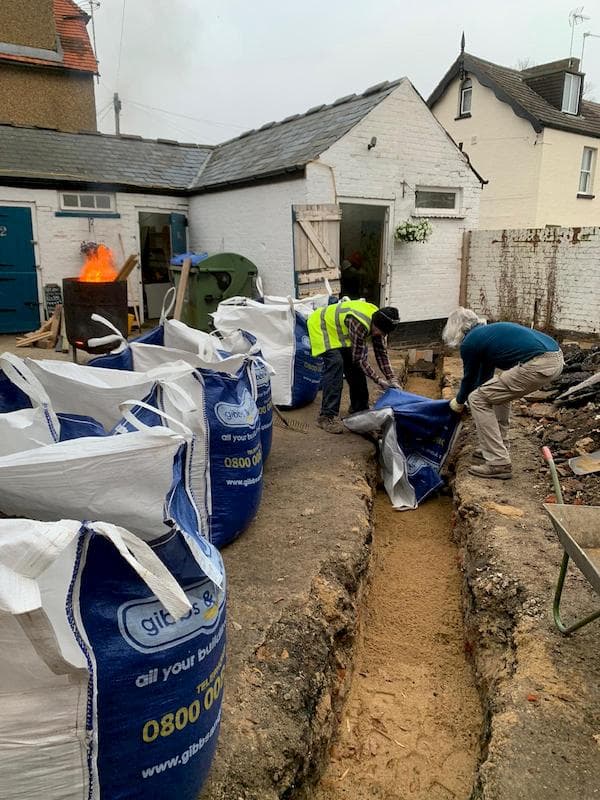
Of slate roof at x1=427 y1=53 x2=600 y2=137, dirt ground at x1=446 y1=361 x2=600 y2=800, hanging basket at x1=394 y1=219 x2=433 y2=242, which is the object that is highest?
slate roof at x1=427 y1=53 x2=600 y2=137

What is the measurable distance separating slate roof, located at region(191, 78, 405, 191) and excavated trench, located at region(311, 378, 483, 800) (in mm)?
6315

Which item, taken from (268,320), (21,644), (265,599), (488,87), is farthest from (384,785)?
(488,87)

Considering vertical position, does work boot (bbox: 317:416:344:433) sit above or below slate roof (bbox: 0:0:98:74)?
below

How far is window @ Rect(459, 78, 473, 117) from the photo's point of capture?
54.6ft

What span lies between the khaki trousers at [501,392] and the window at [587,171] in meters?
14.8

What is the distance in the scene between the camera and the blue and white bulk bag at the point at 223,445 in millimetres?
2896

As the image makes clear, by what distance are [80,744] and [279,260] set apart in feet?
26.8

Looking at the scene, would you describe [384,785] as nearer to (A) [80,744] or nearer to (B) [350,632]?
(B) [350,632]

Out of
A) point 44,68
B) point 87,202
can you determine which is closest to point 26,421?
point 87,202

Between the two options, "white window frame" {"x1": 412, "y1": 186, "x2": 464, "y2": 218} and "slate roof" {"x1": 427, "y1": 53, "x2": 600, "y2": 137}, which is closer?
"white window frame" {"x1": 412, "y1": 186, "x2": 464, "y2": 218}

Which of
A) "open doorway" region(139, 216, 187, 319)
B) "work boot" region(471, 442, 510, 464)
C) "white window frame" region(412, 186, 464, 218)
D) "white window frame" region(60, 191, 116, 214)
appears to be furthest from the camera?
"open doorway" region(139, 216, 187, 319)

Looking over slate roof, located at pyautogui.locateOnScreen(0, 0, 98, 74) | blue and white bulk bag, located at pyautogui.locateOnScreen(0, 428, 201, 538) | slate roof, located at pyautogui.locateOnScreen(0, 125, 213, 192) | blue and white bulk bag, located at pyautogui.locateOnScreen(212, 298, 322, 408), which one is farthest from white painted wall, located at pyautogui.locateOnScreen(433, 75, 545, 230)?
blue and white bulk bag, located at pyautogui.locateOnScreen(0, 428, 201, 538)

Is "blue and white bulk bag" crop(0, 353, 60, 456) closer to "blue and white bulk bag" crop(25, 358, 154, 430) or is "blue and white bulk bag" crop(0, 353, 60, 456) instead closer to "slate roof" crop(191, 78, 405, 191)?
"blue and white bulk bag" crop(25, 358, 154, 430)

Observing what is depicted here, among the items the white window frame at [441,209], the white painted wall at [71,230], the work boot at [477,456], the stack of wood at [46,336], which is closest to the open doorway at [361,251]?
the white window frame at [441,209]
